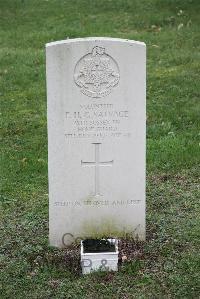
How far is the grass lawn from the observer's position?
555 centimetres

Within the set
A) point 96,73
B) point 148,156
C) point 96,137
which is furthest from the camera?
point 148,156

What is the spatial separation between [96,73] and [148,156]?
2.87 m

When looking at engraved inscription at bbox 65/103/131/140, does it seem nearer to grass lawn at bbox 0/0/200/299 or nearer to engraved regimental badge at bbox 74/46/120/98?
engraved regimental badge at bbox 74/46/120/98

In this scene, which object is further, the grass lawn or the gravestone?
the gravestone

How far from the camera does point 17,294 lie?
541 cm

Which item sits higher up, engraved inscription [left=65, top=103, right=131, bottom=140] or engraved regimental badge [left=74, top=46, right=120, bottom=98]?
engraved regimental badge [left=74, top=46, right=120, bottom=98]

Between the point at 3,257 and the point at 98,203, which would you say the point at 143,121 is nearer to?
the point at 98,203

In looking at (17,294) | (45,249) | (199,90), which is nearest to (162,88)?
(199,90)

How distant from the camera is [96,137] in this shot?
5859 mm

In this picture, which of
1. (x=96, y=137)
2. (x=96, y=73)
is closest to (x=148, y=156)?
(x=96, y=137)

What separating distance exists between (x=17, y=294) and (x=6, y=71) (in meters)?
7.65

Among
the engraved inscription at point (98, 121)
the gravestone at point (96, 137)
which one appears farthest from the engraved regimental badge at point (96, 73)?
the engraved inscription at point (98, 121)

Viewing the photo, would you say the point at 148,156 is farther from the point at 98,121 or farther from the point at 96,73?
the point at 96,73

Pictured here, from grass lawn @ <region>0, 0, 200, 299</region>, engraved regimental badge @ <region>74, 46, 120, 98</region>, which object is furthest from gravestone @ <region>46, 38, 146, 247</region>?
grass lawn @ <region>0, 0, 200, 299</region>
